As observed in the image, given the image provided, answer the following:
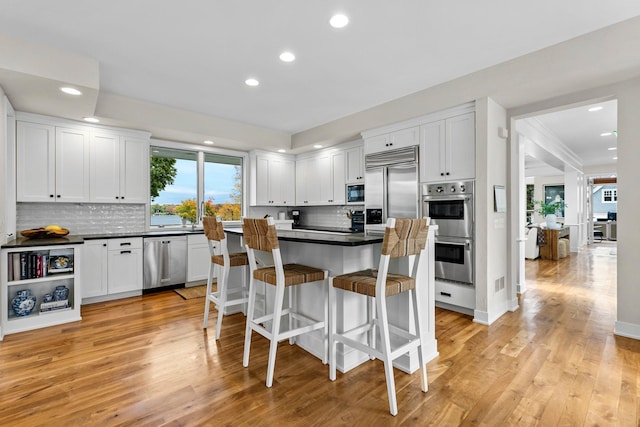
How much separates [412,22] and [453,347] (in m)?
2.78

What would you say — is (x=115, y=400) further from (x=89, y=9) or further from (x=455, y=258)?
(x=455, y=258)

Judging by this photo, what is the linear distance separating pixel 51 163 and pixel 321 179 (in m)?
4.06

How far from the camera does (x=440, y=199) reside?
12.3ft

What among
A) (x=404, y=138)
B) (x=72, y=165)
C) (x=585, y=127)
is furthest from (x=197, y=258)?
(x=585, y=127)

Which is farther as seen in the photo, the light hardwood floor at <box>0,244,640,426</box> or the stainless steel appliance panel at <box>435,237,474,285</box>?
the stainless steel appliance panel at <box>435,237,474,285</box>

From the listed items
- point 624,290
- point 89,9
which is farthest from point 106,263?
point 624,290

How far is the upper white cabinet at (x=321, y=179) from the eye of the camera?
564 cm

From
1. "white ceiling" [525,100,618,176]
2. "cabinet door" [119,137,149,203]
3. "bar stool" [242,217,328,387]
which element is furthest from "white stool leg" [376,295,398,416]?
"cabinet door" [119,137,149,203]

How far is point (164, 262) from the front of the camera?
4.62 meters

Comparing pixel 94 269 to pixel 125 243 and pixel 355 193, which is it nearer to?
pixel 125 243

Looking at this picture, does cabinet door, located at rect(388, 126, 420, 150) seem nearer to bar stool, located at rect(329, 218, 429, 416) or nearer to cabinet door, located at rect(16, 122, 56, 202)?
bar stool, located at rect(329, 218, 429, 416)

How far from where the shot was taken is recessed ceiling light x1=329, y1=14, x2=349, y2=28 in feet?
7.76

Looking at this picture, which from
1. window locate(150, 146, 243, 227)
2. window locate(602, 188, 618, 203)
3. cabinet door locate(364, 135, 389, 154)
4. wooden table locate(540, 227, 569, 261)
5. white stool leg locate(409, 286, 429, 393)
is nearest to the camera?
white stool leg locate(409, 286, 429, 393)

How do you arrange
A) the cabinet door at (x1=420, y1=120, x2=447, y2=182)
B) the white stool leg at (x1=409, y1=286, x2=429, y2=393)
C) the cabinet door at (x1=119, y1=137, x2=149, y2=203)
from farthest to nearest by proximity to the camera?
the cabinet door at (x1=119, y1=137, x2=149, y2=203), the cabinet door at (x1=420, y1=120, x2=447, y2=182), the white stool leg at (x1=409, y1=286, x2=429, y2=393)
